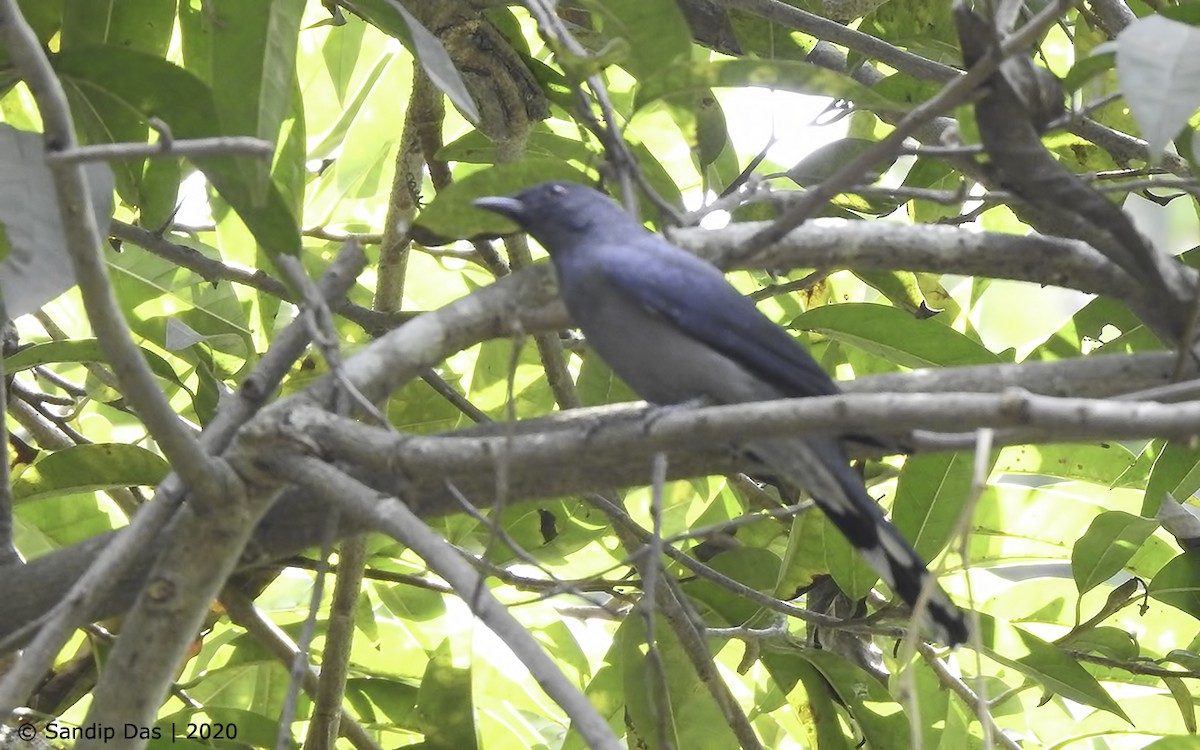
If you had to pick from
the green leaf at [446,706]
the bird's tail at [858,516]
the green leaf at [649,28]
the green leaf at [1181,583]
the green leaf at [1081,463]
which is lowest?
the green leaf at [446,706]

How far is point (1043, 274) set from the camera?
2.26 meters

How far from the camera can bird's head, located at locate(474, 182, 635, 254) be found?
284 centimetres

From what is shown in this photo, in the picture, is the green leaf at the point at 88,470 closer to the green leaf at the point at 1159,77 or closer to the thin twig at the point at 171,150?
the thin twig at the point at 171,150

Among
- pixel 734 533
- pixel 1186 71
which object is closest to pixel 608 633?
pixel 734 533

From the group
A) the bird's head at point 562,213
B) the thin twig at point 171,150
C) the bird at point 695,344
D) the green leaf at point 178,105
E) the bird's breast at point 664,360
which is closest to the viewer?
the thin twig at point 171,150

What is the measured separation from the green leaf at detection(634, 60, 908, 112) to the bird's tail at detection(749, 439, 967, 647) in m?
0.65

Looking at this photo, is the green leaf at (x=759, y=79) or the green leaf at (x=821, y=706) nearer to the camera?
the green leaf at (x=759, y=79)

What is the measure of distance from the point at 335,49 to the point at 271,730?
207 centimetres

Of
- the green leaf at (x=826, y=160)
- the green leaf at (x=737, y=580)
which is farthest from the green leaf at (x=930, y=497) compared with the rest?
the green leaf at (x=826, y=160)

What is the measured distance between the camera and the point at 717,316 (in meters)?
2.69

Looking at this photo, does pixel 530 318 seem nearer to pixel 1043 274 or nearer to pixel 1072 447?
pixel 1043 274

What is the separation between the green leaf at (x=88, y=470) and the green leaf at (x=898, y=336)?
1.63 m

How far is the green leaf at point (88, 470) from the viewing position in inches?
113

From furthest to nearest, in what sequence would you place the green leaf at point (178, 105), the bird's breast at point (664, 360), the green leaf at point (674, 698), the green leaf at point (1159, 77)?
the green leaf at point (674, 698) < the bird's breast at point (664, 360) < the green leaf at point (178, 105) < the green leaf at point (1159, 77)
